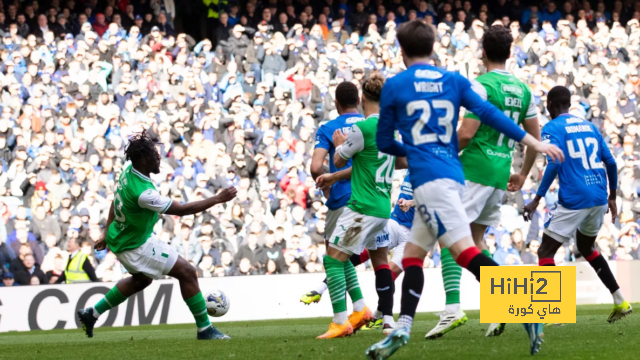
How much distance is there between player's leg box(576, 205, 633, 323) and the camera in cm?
955

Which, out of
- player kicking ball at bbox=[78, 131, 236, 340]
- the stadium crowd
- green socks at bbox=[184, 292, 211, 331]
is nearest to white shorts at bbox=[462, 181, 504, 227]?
player kicking ball at bbox=[78, 131, 236, 340]

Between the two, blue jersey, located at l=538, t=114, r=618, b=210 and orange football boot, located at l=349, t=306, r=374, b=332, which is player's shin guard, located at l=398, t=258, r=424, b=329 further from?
blue jersey, located at l=538, t=114, r=618, b=210

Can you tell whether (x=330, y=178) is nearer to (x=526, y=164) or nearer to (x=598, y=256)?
(x=526, y=164)

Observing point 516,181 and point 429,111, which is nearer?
point 429,111

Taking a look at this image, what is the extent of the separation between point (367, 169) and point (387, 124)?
207 centimetres

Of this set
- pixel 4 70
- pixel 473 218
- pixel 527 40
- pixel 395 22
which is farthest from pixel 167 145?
pixel 473 218

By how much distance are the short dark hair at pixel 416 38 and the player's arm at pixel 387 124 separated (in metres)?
0.28

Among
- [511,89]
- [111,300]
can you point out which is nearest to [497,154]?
[511,89]

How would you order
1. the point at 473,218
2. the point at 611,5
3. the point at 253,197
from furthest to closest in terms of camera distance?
Result: the point at 611,5, the point at 253,197, the point at 473,218

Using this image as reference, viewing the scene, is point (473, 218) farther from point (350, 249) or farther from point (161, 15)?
point (161, 15)

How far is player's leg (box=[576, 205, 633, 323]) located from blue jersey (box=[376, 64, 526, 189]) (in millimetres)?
3962

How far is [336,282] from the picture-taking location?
8.24m

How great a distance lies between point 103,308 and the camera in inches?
383

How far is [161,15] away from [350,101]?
14.2 metres
